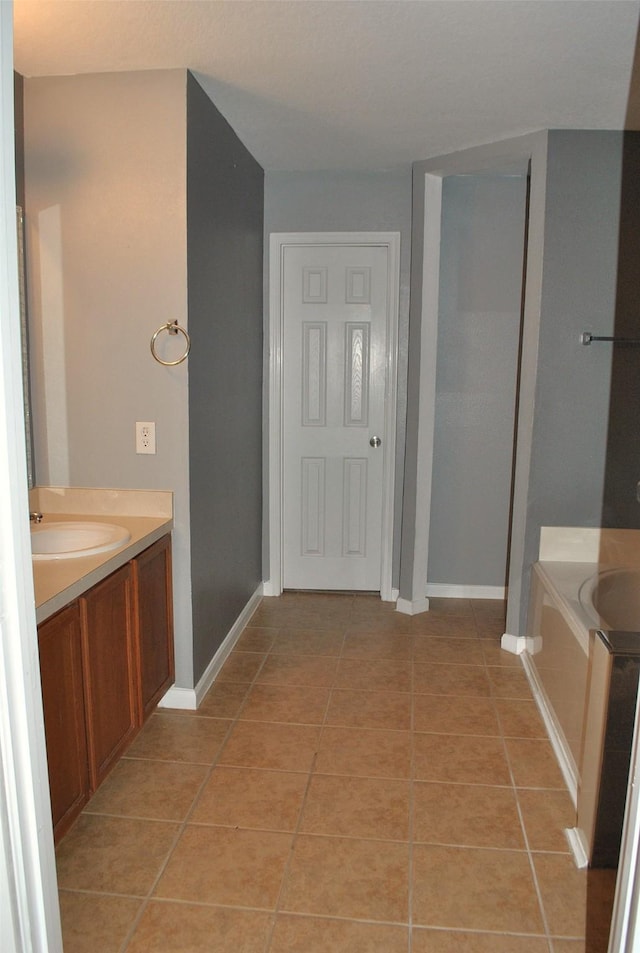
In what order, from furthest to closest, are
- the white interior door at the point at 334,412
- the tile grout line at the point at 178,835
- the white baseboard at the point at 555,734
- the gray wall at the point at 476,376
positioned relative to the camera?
the white interior door at the point at 334,412 → the gray wall at the point at 476,376 → the white baseboard at the point at 555,734 → the tile grout line at the point at 178,835

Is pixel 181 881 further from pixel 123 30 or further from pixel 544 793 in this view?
pixel 123 30

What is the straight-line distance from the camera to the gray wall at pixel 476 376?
390 cm

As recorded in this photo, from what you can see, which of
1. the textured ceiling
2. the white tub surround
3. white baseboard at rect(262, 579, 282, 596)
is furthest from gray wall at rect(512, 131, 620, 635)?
the white tub surround

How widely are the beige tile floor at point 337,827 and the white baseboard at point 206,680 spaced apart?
57 mm

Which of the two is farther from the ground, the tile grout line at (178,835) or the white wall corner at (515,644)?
the white wall corner at (515,644)

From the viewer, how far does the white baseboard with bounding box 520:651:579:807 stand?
7.71 ft

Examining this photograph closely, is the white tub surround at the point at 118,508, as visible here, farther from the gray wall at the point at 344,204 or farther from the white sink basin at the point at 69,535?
the gray wall at the point at 344,204

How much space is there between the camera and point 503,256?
3.92m

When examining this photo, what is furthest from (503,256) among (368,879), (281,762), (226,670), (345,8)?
(368,879)

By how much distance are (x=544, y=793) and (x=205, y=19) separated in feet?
8.84

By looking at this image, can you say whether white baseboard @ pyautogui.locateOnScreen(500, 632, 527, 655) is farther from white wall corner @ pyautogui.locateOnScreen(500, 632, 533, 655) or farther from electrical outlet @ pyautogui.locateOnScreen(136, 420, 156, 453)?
electrical outlet @ pyautogui.locateOnScreen(136, 420, 156, 453)

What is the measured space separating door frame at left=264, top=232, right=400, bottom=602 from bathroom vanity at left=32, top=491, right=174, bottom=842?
1.50 m

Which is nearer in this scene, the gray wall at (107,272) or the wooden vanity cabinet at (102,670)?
the wooden vanity cabinet at (102,670)

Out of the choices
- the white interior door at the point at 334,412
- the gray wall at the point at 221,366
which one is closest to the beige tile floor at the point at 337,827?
the gray wall at the point at 221,366
